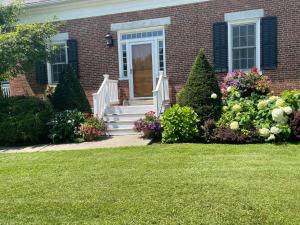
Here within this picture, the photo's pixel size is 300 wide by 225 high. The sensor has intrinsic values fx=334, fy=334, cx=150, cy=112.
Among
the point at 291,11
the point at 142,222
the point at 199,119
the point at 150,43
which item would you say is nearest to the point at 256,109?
the point at 199,119

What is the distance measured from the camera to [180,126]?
26.3 feet

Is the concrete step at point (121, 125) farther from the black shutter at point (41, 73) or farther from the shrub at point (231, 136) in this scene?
the black shutter at point (41, 73)

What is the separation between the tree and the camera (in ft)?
31.4

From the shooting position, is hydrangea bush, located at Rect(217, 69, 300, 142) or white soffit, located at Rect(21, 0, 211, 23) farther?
white soffit, located at Rect(21, 0, 211, 23)

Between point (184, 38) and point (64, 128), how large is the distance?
502 centimetres

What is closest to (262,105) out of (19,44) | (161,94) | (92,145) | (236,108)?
(236,108)

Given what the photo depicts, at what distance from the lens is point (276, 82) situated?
34.2ft

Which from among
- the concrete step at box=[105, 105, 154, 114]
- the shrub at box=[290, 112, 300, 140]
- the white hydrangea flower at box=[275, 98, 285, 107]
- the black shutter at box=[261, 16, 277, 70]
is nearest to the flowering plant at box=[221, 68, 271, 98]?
the black shutter at box=[261, 16, 277, 70]

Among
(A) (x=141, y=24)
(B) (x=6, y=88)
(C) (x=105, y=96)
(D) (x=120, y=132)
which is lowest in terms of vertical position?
(D) (x=120, y=132)

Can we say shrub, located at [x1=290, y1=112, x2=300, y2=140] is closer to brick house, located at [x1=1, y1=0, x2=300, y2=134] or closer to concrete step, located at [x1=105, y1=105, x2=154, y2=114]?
brick house, located at [x1=1, y1=0, x2=300, y2=134]

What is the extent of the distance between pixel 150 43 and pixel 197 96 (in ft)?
12.5

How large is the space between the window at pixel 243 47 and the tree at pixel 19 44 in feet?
19.2

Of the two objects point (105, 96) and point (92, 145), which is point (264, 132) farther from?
point (105, 96)

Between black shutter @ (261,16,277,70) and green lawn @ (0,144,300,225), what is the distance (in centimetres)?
420
